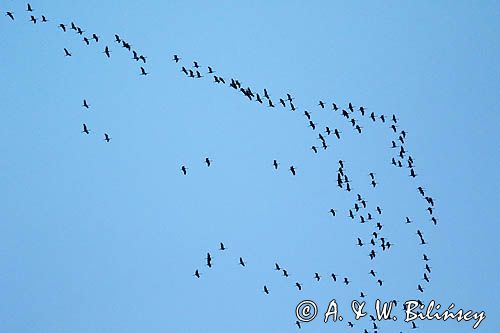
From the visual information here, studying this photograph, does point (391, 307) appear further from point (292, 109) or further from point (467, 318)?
point (292, 109)

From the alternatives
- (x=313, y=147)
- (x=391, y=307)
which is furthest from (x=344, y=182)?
(x=391, y=307)

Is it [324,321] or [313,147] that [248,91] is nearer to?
[313,147]

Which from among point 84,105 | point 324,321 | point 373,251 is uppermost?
point 84,105

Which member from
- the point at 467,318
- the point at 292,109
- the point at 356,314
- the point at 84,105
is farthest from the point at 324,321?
the point at 84,105

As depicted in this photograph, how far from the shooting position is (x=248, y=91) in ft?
212

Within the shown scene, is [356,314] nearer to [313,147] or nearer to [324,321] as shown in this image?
[324,321]

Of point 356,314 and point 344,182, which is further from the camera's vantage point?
point 344,182

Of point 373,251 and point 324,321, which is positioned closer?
point 324,321

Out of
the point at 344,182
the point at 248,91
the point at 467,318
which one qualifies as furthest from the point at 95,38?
the point at 467,318

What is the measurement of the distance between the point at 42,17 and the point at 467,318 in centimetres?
2641

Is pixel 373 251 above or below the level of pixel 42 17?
below

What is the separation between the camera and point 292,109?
6906 cm

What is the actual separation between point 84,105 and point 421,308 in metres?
20.3

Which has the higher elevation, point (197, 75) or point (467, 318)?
→ point (197, 75)
